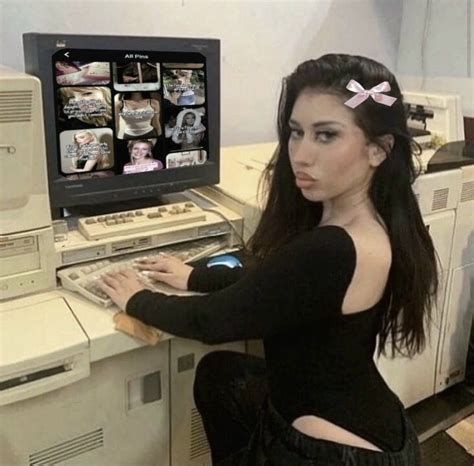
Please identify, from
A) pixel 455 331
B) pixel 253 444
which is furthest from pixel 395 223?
pixel 455 331

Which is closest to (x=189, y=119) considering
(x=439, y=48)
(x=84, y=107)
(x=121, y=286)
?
(x=84, y=107)

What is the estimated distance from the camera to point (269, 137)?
87.3 inches

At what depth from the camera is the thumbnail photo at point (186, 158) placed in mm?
1374

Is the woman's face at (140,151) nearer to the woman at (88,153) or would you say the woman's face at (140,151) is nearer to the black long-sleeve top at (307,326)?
the woman at (88,153)

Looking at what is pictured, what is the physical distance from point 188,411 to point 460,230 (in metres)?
1.01

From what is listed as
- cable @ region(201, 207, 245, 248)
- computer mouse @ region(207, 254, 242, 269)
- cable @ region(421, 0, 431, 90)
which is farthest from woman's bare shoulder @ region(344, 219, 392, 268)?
cable @ region(421, 0, 431, 90)

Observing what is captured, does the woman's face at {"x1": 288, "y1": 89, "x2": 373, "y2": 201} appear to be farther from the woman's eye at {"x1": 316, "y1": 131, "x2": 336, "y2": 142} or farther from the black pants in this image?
the black pants

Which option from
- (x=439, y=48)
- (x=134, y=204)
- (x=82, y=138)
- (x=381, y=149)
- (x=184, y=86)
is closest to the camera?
(x=381, y=149)

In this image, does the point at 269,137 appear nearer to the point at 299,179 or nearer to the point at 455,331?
the point at 455,331

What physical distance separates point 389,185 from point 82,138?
26.2 inches

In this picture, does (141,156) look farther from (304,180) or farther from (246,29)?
(246,29)

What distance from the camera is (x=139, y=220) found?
131 cm

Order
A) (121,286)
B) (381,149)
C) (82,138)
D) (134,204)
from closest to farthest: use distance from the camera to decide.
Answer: (381,149) → (121,286) → (82,138) → (134,204)

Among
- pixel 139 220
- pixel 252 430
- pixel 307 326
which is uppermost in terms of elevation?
pixel 139 220
